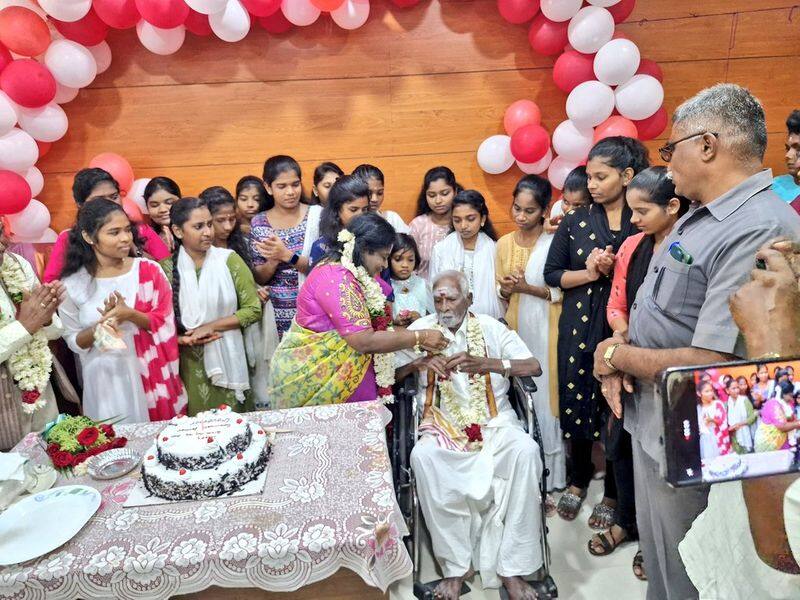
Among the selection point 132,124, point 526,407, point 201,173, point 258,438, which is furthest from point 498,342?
point 132,124

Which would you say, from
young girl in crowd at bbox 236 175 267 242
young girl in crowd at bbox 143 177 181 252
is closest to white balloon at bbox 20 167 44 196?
young girl in crowd at bbox 143 177 181 252

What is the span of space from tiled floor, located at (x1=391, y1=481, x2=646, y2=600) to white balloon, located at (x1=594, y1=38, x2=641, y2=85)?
2840mm

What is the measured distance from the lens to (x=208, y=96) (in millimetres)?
4035

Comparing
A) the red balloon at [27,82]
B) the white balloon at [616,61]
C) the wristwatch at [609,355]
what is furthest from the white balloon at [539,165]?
the red balloon at [27,82]

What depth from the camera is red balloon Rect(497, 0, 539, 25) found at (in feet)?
12.2

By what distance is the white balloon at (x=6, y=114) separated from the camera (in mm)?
3289

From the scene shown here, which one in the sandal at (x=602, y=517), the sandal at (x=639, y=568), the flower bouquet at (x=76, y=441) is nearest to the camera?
the flower bouquet at (x=76, y=441)

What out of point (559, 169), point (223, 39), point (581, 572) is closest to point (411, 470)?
point (581, 572)

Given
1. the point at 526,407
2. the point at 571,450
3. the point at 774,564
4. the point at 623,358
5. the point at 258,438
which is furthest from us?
the point at 571,450

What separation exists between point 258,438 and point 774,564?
5.02 feet

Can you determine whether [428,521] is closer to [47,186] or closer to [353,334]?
[353,334]

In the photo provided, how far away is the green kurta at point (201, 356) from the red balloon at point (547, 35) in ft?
8.51

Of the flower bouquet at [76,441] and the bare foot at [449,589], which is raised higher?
the flower bouquet at [76,441]

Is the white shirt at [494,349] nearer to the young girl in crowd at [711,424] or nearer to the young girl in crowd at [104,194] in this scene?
the young girl in crowd at [104,194]
